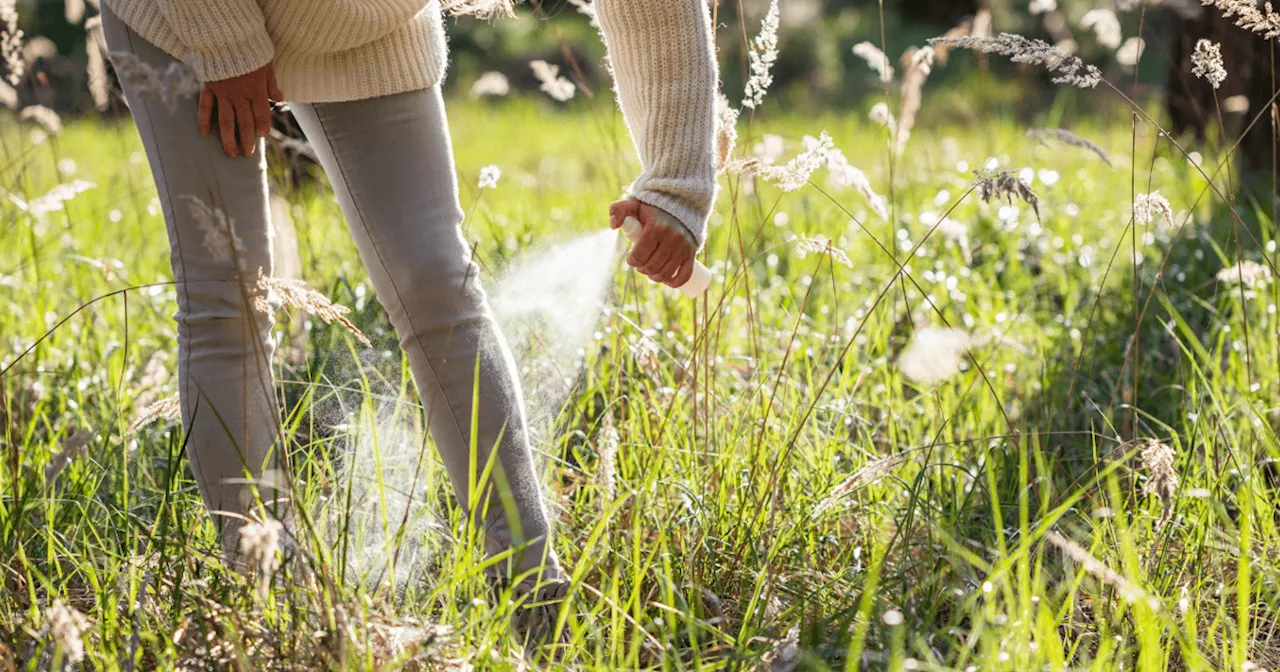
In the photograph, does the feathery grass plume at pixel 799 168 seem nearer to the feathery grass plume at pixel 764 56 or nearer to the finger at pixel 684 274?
the feathery grass plume at pixel 764 56

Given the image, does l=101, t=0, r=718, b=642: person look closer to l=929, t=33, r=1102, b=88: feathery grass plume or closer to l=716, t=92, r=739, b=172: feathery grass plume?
l=716, t=92, r=739, b=172: feathery grass plume

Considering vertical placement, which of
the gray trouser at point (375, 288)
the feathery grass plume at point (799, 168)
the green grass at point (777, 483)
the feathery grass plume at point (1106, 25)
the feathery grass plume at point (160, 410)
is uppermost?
the feathery grass plume at point (1106, 25)

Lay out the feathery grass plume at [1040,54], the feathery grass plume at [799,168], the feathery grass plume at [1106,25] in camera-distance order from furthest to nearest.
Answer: the feathery grass plume at [1106,25], the feathery grass plume at [799,168], the feathery grass plume at [1040,54]

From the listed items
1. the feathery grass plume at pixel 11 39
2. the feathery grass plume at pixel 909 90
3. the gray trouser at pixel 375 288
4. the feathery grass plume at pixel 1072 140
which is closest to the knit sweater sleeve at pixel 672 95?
the gray trouser at pixel 375 288

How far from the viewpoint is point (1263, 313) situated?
2.71m

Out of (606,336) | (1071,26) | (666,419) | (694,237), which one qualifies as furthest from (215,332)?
(1071,26)

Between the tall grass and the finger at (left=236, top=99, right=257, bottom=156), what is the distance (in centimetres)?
26

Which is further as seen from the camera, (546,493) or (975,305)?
(975,305)

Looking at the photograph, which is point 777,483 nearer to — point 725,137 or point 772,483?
point 772,483

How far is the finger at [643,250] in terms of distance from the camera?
1568mm

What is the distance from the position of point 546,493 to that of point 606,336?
2.08 feet

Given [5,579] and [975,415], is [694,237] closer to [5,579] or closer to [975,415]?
[975,415]

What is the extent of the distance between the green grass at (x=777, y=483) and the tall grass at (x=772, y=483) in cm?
1

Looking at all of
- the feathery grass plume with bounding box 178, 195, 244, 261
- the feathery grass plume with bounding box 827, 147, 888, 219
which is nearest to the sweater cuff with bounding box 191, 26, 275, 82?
the feathery grass plume with bounding box 178, 195, 244, 261
